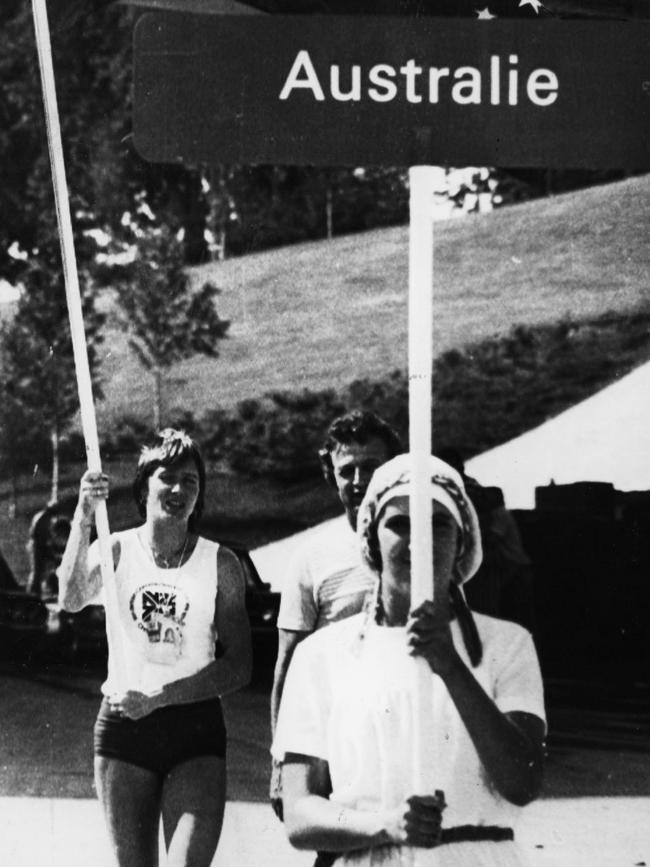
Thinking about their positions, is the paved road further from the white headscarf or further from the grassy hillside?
the grassy hillside

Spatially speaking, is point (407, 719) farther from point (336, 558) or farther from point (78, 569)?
point (78, 569)

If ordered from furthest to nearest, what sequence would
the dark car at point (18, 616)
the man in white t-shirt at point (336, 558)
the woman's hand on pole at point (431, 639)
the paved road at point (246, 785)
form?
the dark car at point (18, 616)
the paved road at point (246, 785)
the man in white t-shirt at point (336, 558)
the woman's hand on pole at point (431, 639)

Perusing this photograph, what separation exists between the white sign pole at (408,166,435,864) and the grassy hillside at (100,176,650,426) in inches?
26.8

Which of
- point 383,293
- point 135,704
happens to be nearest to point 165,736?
point 135,704

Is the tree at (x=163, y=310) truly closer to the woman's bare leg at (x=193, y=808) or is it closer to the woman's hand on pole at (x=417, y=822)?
the woman's bare leg at (x=193, y=808)

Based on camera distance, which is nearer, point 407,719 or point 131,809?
point 407,719

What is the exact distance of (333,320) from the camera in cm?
399

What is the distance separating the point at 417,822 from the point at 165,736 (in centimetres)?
100

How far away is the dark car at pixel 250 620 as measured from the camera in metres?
3.83

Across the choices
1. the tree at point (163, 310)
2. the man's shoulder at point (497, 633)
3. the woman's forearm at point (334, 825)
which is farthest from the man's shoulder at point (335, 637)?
the tree at point (163, 310)

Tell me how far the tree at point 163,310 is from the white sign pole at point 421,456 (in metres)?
0.93

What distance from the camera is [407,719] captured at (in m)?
3.15

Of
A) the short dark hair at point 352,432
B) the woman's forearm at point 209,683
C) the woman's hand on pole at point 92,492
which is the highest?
the short dark hair at point 352,432

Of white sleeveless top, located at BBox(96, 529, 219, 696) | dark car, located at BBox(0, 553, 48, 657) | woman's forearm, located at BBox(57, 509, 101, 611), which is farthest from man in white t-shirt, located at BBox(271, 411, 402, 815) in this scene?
dark car, located at BBox(0, 553, 48, 657)
